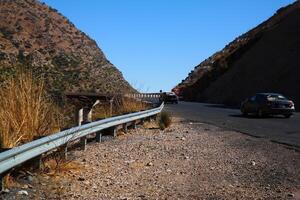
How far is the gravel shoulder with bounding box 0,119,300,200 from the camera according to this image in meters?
8.63

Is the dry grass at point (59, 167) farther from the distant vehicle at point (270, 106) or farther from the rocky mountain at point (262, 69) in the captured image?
the rocky mountain at point (262, 69)

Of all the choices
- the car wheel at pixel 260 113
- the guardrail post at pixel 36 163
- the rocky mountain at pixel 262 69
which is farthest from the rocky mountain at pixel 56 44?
the guardrail post at pixel 36 163

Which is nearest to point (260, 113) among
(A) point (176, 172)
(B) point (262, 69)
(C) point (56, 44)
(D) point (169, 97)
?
(A) point (176, 172)

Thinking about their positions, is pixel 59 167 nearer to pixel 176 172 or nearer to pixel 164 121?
pixel 176 172

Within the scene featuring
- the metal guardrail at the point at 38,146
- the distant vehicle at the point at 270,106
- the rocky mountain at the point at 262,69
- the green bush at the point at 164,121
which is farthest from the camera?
the rocky mountain at the point at 262,69

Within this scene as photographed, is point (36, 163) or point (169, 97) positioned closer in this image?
point (36, 163)

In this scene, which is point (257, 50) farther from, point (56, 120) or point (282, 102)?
point (56, 120)

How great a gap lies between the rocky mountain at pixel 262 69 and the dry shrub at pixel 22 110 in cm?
4375

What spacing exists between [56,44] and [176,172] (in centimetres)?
8127

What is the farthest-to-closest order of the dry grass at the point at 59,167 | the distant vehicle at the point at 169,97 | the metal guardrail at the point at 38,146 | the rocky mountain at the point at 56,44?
the rocky mountain at the point at 56,44
the distant vehicle at the point at 169,97
the dry grass at the point at 59,167
the metal guardrail at the point at 38,146

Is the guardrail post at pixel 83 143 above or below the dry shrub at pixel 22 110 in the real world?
below

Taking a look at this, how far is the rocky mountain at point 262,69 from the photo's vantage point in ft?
196

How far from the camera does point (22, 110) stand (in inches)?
406

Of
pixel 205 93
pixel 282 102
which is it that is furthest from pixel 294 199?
pixel 205 93
